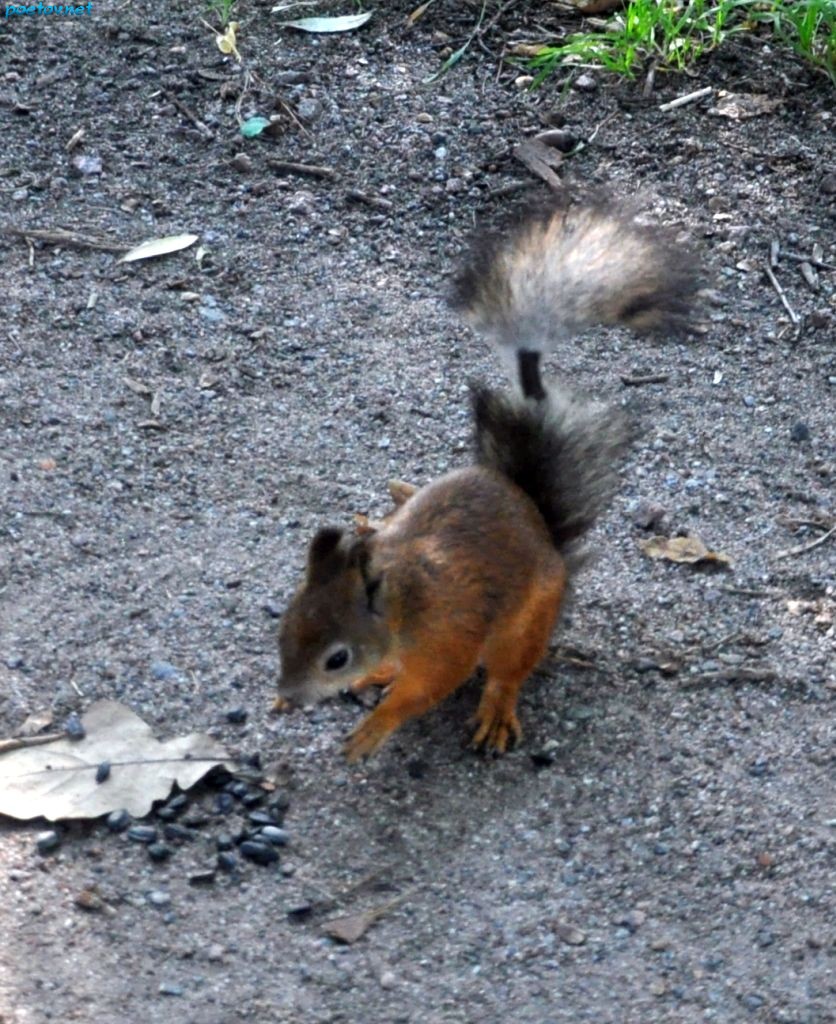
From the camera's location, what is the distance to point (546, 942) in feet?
9.50

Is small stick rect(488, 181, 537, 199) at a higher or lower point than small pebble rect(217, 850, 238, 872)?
higher

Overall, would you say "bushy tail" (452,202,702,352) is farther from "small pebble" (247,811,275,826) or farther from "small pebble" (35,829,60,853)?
"small pebble" (35,829,60,853)

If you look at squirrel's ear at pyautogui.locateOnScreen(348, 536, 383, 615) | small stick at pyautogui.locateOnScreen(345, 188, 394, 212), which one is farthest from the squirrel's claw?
small stick at pyautogui.locateOnScreen(345, 188, 394, 212)

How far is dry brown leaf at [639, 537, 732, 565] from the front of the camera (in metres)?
3.80

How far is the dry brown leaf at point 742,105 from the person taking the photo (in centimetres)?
525

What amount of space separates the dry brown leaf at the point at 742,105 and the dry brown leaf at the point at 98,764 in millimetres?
3018

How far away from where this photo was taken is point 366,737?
3.19 metres

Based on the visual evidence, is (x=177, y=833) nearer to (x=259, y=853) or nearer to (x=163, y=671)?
(x=259, y=853)

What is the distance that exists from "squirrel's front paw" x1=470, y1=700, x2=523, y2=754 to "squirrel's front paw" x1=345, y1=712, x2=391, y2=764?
23 cm

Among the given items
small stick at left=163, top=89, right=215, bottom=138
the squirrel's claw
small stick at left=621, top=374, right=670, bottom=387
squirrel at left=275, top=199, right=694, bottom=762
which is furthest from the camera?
small stick at left=163, top=89, right=215, bottom=138

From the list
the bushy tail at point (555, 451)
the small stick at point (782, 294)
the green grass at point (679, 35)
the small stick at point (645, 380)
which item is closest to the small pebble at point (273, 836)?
the bushy tail at point (555, 451)

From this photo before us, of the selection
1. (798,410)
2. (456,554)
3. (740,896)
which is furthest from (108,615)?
(798,410)

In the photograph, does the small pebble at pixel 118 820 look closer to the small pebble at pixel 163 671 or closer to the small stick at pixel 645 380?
the small pebble at pixel 163 671

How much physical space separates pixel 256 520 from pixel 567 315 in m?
0.94
